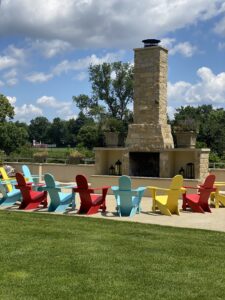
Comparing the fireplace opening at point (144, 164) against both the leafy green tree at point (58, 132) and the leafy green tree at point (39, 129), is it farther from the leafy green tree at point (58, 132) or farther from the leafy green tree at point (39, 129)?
Answer: the leafy green tree at point (39, 129)

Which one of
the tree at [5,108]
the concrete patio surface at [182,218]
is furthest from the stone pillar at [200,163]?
the tree at [5,108]

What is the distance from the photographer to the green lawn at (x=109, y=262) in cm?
472

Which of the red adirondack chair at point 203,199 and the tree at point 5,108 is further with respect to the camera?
the tree at point 5,108

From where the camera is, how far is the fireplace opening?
56.3 ft

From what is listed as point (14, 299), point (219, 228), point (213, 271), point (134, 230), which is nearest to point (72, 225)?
point (134, 230)

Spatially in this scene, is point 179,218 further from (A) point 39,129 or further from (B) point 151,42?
(A) point 39,129

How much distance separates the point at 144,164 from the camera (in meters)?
17.5

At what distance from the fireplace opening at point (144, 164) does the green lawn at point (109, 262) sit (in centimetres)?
830

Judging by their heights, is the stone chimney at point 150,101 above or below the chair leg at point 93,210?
above

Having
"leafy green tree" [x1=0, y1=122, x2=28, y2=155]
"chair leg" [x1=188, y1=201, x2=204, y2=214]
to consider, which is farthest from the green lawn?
"leafy green tree" [x1=0, y1=122, x2=28, y2=155]

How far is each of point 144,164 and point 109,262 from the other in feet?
38.5

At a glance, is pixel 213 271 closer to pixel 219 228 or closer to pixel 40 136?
pixel 219 228

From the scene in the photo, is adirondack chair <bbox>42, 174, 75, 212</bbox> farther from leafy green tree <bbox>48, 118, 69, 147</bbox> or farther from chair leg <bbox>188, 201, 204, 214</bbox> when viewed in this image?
leafy green tree <bbox>48, 118, 69, 147</bbox>

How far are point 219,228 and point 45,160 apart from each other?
49.6 feet
